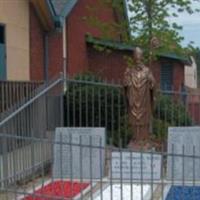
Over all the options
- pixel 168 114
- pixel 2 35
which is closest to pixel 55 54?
pixel 2 35

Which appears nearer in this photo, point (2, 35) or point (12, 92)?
point (12, 92)

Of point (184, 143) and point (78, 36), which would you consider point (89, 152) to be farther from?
point (78, 36)

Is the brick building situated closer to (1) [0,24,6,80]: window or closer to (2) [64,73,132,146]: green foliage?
(1) [0,24,6,80]: window

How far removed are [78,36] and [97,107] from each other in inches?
279

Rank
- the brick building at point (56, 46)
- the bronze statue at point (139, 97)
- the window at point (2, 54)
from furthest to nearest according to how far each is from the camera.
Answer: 1. the brick building at point (56, 46)
2. the window at point (2, 54)
3. the bronze statue at point (139, 97)

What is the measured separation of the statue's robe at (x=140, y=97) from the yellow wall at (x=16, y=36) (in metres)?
4.97

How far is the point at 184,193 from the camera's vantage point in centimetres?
1019

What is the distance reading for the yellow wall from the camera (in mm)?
16781

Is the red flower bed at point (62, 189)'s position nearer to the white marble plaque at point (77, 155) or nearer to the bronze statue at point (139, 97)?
the white marble plaque at point (77, 155)

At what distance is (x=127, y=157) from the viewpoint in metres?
11.4

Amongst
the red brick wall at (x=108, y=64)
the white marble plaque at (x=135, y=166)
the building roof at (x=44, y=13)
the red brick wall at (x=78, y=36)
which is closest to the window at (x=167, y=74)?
the red brick wall at (x=108, y=64)

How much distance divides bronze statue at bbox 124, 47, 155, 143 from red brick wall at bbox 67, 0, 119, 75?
8.24 m

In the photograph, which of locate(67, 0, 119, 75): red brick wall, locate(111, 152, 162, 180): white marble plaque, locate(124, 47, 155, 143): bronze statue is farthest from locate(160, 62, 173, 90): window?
locate(111, 152, 162, 180): white marble plaque

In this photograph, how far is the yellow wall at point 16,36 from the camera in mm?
16781
